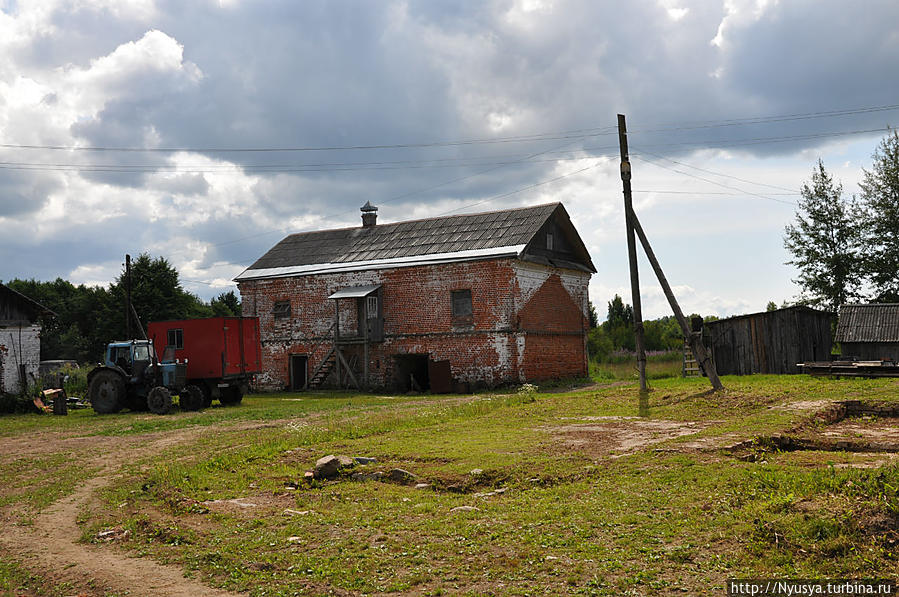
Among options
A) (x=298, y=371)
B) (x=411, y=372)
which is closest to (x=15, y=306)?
(x=298, y=371)

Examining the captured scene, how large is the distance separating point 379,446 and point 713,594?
7458 millimetres

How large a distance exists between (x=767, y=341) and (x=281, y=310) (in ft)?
63.8

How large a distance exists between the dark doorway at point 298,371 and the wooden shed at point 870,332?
67.7 ft

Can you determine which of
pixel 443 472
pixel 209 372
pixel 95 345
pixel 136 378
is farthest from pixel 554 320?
pixel 95 345

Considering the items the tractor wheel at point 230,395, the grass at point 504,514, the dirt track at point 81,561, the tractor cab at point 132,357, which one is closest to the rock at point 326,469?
the grass at point 504,514

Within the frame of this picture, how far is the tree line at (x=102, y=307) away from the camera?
51.4 m

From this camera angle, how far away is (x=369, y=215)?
35719 millimetres

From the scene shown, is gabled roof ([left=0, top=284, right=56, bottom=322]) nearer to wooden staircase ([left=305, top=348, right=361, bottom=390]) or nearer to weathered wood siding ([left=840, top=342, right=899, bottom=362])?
wooden staircase ([left=305, top=348, right=361, bottom=390])

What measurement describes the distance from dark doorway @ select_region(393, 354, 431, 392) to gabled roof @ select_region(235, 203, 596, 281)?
12.5 ft

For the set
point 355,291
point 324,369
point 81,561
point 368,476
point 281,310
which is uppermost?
point 355,291

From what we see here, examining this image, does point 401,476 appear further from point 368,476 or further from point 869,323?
point 869,323

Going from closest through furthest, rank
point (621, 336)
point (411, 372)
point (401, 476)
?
point (401, 476), point (411, 372), point (621, 336)

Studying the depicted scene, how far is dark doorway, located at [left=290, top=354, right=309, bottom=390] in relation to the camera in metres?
32.4

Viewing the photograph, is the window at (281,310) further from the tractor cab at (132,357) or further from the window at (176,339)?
the tractor cab at (132,357)
